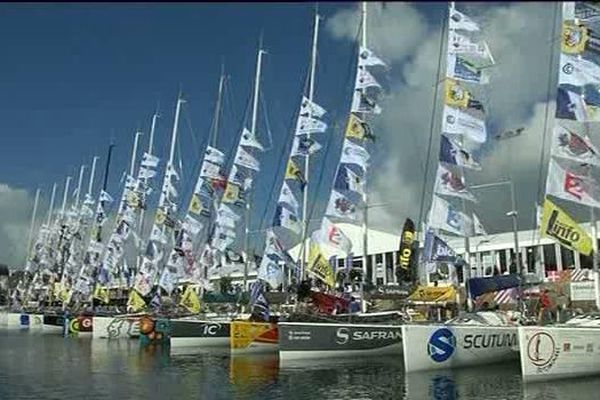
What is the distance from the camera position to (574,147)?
2558 centimetres

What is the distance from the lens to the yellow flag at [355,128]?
37.5 m

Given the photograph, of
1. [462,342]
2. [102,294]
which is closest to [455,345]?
[462,342]

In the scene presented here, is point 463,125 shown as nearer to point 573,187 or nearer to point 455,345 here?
point 573,187

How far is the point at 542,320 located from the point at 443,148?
9314 mm

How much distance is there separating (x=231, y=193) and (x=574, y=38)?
26031 millimetres

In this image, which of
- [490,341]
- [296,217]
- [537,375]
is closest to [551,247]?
[296,217]

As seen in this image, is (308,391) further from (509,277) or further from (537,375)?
(509,277)

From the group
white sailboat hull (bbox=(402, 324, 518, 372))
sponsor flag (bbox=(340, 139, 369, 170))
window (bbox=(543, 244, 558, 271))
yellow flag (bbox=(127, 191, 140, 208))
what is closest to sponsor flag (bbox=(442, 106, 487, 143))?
sponsor flag (bbox=(340, 139, 369, 170))

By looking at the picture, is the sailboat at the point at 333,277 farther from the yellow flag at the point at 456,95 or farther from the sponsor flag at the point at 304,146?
the yellow flag at the point at 456,95

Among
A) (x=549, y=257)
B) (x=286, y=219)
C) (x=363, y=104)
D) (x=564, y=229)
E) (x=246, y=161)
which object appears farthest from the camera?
(x=549, y=257)

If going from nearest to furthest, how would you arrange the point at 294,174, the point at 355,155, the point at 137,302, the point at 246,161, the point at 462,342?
1. the point at 462,342
2. the point at 355,155
3. the point at 294,174
4. the point at 246,161
5. the point at 137,302

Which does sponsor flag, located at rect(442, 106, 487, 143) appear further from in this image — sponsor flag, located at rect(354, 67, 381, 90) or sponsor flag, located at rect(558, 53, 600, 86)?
sponsor flag, located at rect(558, 53, 600, 86)

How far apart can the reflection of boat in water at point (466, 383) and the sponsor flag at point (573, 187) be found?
265 inches

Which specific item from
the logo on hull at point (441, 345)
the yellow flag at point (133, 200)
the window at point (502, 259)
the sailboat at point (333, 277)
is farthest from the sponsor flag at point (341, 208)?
the window at point (502, 259)
